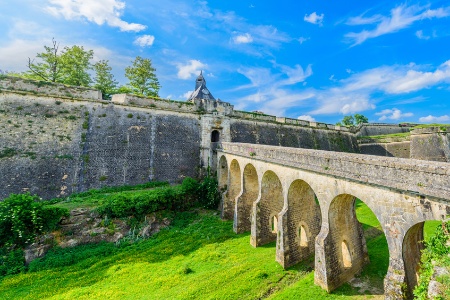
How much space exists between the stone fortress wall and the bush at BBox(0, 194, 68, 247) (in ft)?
15.8

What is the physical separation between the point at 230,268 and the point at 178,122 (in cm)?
1510

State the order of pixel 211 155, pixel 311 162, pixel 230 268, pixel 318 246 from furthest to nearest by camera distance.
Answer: pixel 211 155 → pixel 230 268 → pixel 311 162 → pixel 318 246

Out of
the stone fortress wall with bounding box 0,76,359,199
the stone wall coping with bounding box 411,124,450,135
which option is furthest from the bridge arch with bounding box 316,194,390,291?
the stone wall coping with bounding box 411,124,450,135

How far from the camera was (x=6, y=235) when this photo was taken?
10617 millimetres

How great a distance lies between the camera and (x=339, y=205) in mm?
8820

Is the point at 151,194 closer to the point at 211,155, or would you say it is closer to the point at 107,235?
the point at 107,235

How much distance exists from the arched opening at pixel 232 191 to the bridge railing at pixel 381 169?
256 inches

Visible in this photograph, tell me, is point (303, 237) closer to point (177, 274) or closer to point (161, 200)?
point (177, 274)

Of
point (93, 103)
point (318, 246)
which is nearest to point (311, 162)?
point (318, 246)

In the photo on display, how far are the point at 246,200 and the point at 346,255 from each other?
672cm

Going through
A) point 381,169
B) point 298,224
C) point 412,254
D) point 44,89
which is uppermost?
point 44,89

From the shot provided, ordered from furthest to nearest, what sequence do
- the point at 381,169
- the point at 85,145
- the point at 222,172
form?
the point at 222,172
the point at 85,145
the point at 381,169

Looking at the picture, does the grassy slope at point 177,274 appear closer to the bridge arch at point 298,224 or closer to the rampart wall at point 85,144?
the bridge arch at point 298,224

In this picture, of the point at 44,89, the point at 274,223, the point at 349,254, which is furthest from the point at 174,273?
the point at 44,89
